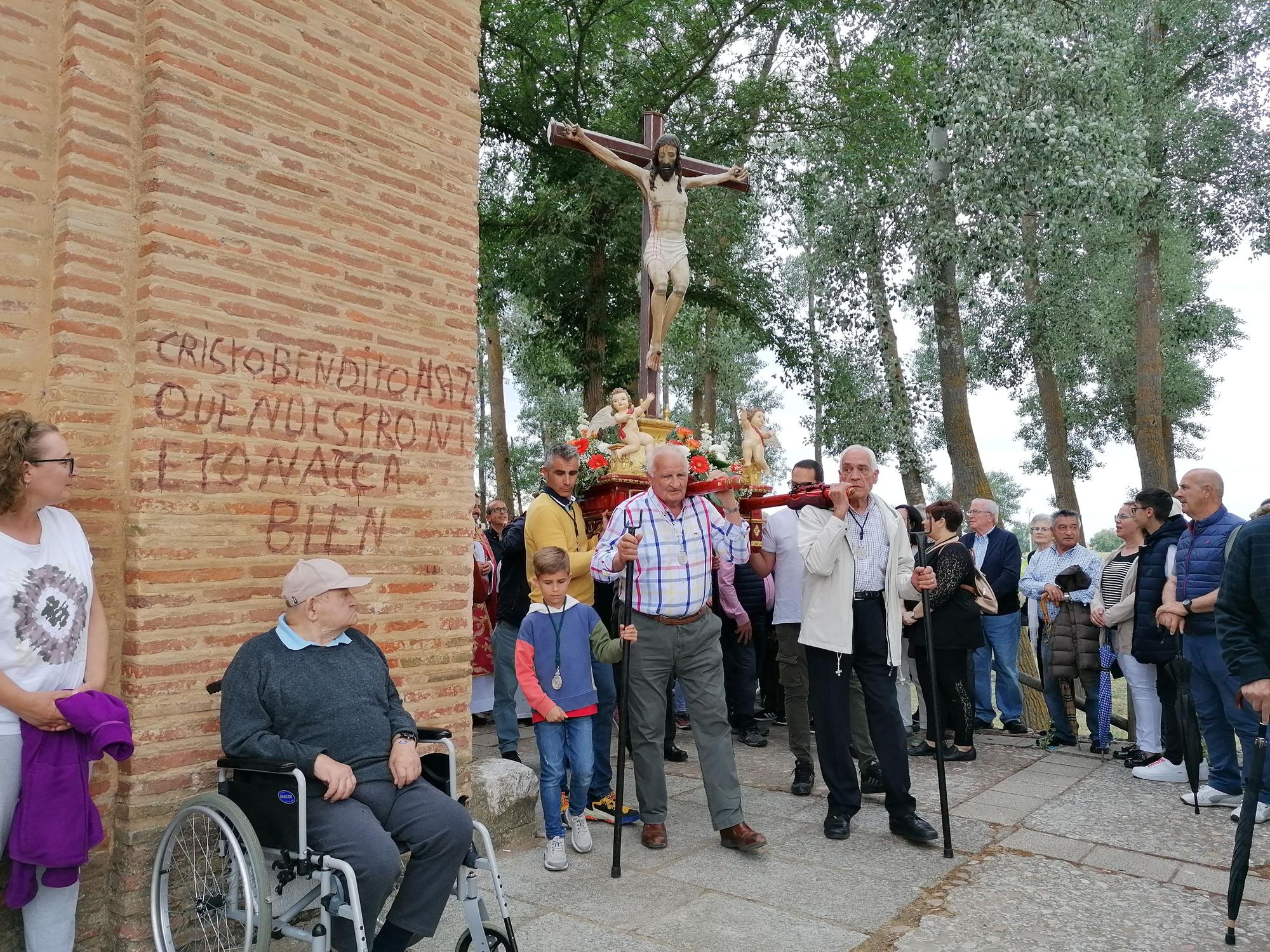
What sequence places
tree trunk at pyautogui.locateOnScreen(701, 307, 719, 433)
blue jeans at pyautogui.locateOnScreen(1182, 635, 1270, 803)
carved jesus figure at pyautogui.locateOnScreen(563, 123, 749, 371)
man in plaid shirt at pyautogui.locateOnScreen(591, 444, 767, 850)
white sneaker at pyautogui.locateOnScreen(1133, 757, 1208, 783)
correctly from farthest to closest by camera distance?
tree trunk at pyautogui.locateOnScreen(701, 307, 719, 433)
carved jesus figure at pyautogui.locateOnScreen(563, 123, 749, 371)
white sneaker at pyautogui.locateOnScreen(1133, 757, 1208, 783)
blue jeans at pyautogui.locateOnScreen(1182, 635, 1270, 803)
man in plaid shirt at pyautogui.locateOnScreen(591, 444, 767, 850)

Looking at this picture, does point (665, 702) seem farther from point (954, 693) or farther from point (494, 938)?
point (954, 693)

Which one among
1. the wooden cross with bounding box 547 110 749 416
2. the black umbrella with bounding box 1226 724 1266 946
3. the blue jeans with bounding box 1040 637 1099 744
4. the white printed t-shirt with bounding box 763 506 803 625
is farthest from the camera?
the wooden cross with bounding box 547 110 749 416

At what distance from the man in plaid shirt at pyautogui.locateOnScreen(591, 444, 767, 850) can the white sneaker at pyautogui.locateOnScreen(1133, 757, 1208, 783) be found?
3225 millimetres

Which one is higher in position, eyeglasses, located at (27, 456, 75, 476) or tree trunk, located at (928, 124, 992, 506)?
tree trunk, located at (928, 124, 992, 506)

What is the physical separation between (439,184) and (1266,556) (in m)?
4.24

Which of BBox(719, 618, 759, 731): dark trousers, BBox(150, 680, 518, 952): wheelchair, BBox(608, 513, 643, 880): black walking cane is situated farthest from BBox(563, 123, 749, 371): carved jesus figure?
BBox(150, 680, 518, 952): wheelchair

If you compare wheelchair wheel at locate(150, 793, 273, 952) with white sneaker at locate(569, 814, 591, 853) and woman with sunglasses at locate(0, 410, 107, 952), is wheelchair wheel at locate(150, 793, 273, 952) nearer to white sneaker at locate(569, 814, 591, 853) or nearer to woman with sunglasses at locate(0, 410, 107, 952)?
woman with sunglasses at locate(0, 410, 107, 952)

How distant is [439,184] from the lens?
5.10 metres

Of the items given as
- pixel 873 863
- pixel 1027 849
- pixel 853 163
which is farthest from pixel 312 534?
pixel 853 163

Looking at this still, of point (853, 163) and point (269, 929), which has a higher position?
point (853, 163)

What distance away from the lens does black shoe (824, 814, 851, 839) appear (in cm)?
525

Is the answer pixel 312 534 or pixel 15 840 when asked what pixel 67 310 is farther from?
pixel 15 840

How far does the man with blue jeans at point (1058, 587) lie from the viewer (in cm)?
754

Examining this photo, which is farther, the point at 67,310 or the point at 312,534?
the point at 312,534
